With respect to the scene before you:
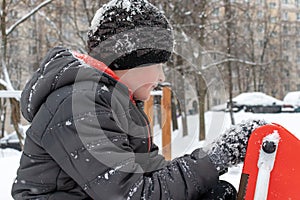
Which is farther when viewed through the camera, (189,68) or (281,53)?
(281,53)

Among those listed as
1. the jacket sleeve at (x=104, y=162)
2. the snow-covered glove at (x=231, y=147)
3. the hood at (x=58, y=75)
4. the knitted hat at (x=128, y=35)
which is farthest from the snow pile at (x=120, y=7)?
the snow-covered glove at (x=231, y=147)

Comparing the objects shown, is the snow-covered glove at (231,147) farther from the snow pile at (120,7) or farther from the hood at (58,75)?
the snow pile at (120,7)

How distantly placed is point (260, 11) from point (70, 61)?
26.6m

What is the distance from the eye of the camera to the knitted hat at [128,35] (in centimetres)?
120

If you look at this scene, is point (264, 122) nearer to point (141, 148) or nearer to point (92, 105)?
point (141, 148)

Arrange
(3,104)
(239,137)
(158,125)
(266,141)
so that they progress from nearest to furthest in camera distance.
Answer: (266,141) → (239,137) → (158,125) → (3,104)

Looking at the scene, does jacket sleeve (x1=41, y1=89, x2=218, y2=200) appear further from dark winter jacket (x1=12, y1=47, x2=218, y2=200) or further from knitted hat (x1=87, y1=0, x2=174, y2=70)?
knitted hat (x1=87, y1=0, x2=174, y2=70)

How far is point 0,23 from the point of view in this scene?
7.08 meters

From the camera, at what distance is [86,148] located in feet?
3.11

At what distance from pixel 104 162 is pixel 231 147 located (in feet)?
1.25

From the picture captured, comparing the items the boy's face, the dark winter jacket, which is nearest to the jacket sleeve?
the dark winter jacket

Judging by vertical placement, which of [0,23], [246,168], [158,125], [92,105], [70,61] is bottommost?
[158,125]

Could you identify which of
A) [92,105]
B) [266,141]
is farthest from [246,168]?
[92,105]

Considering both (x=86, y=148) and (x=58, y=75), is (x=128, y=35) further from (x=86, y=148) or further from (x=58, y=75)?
(x=86, y=148)
